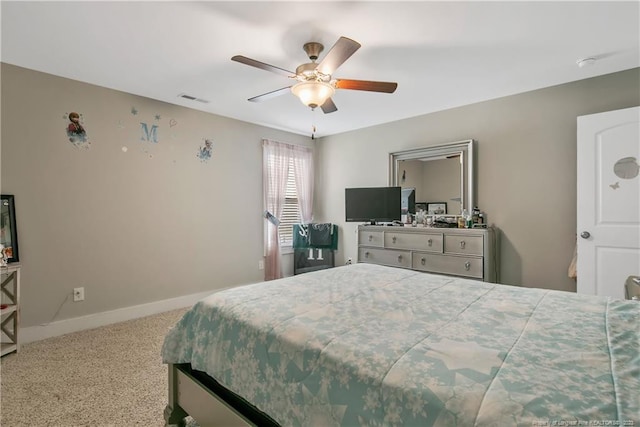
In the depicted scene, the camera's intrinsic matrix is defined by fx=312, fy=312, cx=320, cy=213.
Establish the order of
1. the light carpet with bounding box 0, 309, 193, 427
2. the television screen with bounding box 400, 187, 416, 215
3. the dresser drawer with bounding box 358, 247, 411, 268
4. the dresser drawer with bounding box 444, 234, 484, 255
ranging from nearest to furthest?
the light carpet with bounding box 0, 309, 193, 427 < the dresser drawer with bounding box 444, 234, 484, 255 < the dresser drawer with bounding box 358, 247, 411, 268 < the television screen with bounding box 400, 187, 416, 215

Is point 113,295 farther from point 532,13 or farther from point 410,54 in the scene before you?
point 532,13

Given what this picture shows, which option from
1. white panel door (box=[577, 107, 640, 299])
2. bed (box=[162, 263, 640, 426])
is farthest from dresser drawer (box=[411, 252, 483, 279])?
bed (box=[162, 263, 640, 426])

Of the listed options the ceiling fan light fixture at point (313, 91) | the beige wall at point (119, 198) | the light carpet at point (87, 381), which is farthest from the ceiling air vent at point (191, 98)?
the light carpet at point (87, 381)

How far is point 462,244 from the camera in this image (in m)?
3.32

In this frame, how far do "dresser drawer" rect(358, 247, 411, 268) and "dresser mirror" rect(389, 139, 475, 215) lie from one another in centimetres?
72

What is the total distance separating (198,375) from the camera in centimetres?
156

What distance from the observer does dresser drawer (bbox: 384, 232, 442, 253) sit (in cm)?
350

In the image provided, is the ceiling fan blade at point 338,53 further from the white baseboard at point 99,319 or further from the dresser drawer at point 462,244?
the white baseboard at point 99,319

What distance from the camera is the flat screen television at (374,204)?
405 cm

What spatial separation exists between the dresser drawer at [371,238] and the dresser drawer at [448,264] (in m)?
0.48

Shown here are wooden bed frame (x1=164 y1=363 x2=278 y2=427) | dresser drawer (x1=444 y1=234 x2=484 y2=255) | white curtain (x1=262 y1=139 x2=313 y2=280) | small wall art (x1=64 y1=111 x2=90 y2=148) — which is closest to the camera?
wooden bed frame (x1=164 y1=363 x2=278 y2=427)

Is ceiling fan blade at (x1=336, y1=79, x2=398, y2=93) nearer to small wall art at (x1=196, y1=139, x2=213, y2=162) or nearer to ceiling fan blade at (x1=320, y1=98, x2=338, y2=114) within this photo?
ceiling fan blade at (x1=320, y1=98, x2=338, y2=114)

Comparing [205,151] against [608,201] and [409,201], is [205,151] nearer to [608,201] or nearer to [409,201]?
[409,201]

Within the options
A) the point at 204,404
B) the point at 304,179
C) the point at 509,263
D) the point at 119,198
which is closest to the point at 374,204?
the point at 304,179
